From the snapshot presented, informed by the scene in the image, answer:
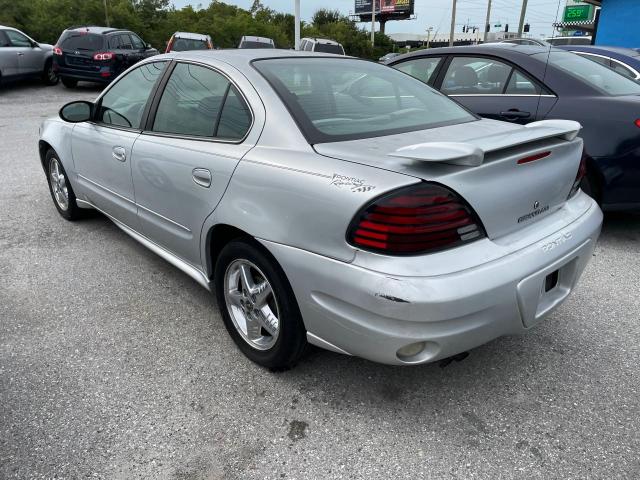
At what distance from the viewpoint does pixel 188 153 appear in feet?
8.93

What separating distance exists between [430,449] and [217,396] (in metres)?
0.98

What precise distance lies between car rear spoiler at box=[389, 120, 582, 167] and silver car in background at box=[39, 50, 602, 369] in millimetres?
11

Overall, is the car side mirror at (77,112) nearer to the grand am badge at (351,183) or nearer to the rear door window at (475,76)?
the grand am badge at (351,183)

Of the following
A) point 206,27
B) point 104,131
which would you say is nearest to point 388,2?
point 206,27

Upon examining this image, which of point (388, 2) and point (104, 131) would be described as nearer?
point (104, 131)

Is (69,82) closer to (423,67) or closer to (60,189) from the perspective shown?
(60,189)

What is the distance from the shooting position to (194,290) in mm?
3420

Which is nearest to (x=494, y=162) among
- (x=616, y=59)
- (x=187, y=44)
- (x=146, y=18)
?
(x=616, y=59)

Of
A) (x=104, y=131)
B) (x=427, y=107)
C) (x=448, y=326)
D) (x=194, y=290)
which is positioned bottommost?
(x=194, y=290)

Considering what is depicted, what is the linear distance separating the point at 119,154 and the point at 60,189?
163 cm

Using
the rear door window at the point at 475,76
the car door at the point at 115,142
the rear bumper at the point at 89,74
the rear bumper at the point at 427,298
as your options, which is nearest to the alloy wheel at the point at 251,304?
the rear bumper at the point at 427,298

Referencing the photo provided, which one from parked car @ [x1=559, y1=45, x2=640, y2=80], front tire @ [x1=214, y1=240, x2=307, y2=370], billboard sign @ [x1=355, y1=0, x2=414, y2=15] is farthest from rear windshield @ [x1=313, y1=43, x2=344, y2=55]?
billboard sign @ [x1=355, y1=0, x2=414, y2=15]

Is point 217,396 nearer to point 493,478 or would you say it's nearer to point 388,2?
point 493,478

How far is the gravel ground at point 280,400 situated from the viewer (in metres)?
2.01
